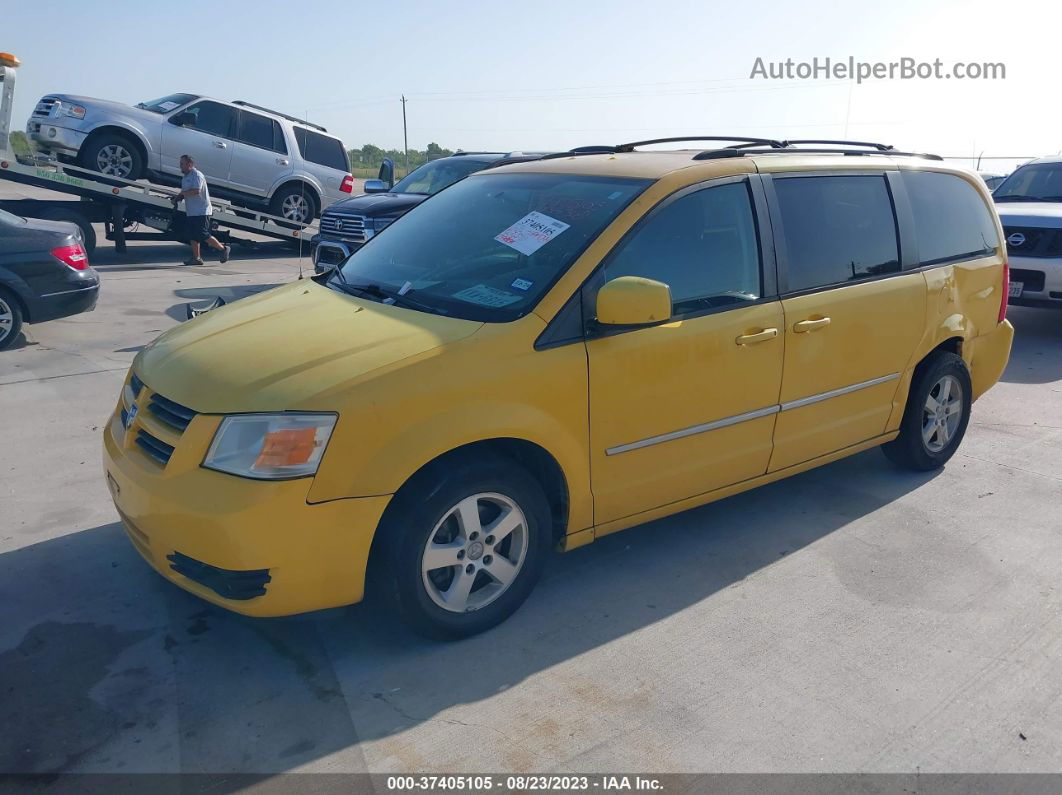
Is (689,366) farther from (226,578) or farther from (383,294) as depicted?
(226,578)

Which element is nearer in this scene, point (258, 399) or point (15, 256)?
point (258, 399)

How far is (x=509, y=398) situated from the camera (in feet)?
11.3

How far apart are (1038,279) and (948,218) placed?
15.6ft

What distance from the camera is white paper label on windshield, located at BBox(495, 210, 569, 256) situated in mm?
3947

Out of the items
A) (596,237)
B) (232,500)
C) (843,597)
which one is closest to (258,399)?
(232,500)

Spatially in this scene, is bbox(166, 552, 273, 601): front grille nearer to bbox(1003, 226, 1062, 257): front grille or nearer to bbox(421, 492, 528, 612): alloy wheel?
bbox(421, 492, 528, 612): alloy wheel

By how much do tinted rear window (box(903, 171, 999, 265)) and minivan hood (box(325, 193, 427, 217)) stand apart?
23.1 feet

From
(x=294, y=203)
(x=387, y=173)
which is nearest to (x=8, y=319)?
(x=387, y=173)

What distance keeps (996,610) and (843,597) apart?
63cm

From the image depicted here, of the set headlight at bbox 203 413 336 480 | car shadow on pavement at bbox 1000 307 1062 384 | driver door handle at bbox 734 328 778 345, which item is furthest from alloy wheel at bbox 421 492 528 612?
car shadow on pavement at bbox 1000 307 1062 384

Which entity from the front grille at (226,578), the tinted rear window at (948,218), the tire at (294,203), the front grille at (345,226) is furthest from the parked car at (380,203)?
the front grille at (226,578)

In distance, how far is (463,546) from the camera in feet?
11.5

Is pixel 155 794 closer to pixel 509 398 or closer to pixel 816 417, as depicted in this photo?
pixel 509 398

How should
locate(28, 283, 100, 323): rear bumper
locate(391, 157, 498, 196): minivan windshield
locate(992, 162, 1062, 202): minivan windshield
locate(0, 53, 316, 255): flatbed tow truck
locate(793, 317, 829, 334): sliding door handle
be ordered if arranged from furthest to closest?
locate(0, 53, 316, 255): flatbed tow truck < locate(391, 157, 498, 196): minivan windshield < locate(992, 162, 1062, 202): minivan windshield < locate(28, 283, 100, 323): rear bumper < locate(793, 317, 829, 334): sliding door handle
